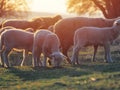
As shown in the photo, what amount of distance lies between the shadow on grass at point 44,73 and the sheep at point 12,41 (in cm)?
162

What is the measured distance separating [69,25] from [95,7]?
2934 centimetres

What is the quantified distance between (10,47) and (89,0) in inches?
1194

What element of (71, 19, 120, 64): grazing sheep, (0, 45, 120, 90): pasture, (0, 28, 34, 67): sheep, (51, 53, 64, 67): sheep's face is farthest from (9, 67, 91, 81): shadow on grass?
(71, 19, 120, 64): grazing sheep

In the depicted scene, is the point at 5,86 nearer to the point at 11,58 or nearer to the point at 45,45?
the point at 45,45

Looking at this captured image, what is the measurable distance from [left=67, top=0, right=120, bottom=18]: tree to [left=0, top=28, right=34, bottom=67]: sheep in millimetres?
23730

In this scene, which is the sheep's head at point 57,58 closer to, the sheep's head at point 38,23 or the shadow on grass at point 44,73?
the shadow on grass at point 44,73

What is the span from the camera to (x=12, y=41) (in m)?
18.2

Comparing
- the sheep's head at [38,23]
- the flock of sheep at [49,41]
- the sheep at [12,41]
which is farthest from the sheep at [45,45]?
the sheep's head at [38,23]

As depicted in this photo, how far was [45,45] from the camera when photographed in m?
17.6

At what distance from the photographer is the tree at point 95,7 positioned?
42125mm

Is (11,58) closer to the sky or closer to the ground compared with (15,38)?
closer to the ground

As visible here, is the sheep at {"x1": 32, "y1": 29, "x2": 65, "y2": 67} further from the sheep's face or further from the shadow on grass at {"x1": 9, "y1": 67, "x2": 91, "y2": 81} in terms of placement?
the shadow on grass at {"x1": 9, "y1": 67, "x2": 91, "y2": 81}

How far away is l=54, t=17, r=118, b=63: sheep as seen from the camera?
69.9 feet

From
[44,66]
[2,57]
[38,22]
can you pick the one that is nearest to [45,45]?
[44,66]
